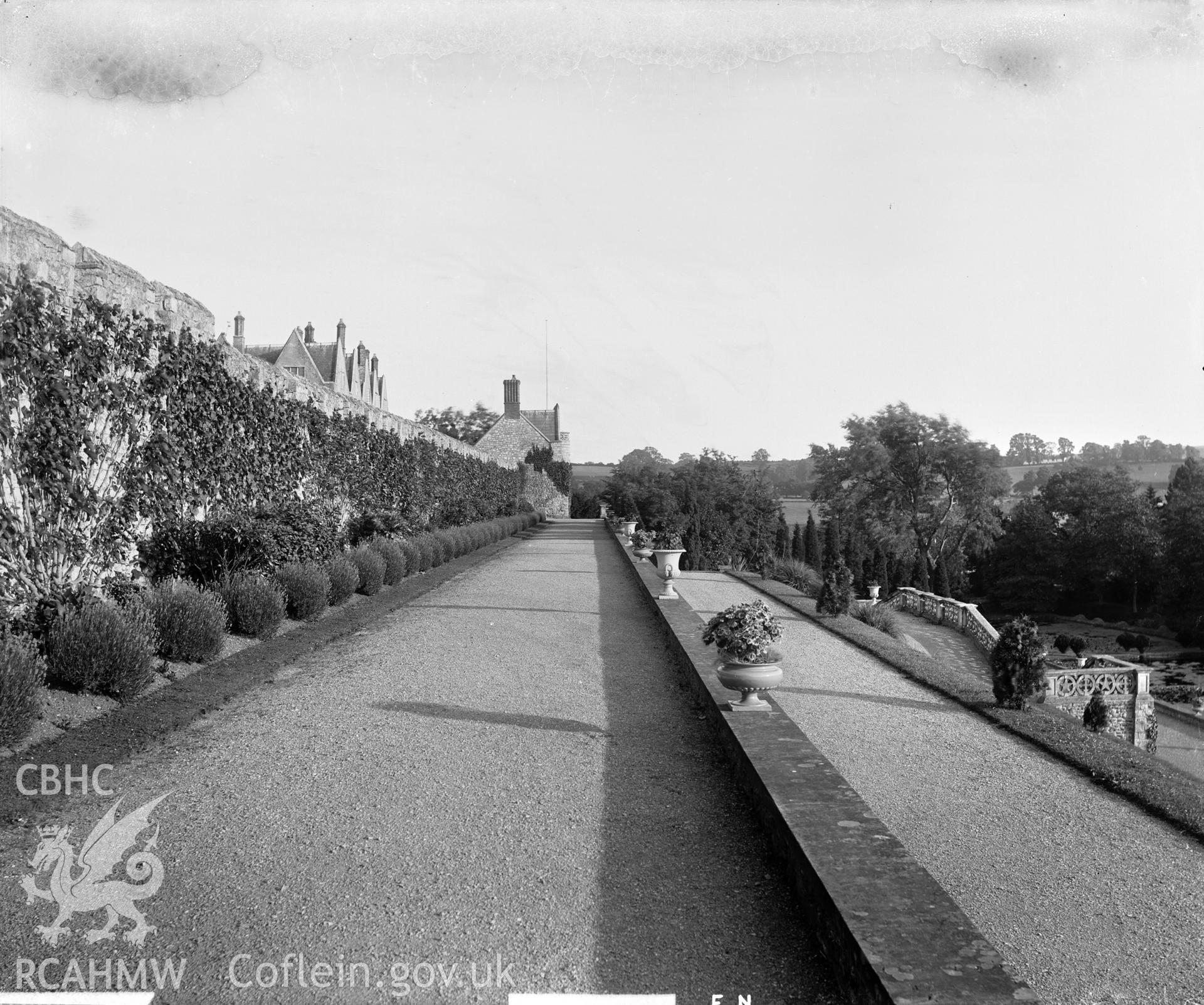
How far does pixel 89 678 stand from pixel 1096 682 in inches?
696

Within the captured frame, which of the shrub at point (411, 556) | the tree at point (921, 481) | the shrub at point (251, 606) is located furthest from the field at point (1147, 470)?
the shrub at point (251, 606)

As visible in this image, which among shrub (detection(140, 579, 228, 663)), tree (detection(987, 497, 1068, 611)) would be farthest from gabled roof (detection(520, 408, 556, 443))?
shrub (detection(140, 579, 228, 663))

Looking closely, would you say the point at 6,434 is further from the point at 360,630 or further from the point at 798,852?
the point at 798,852

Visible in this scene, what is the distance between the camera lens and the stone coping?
2699mm

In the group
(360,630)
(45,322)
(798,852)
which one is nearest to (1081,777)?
(798,852)

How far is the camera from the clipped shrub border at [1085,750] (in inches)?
220

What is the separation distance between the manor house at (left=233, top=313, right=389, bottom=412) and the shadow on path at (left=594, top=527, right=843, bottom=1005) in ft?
138

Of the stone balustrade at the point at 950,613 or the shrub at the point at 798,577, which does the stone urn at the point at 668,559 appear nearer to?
the shrub at the point at 798,577

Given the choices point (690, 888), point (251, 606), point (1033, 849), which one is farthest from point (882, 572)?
point (690, 888)

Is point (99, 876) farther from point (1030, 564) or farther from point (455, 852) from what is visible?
point (1030, 564)

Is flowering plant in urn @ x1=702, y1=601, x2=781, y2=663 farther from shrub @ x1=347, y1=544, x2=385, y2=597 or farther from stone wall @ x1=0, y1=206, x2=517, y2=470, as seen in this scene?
shrub @ x1=347, y1=544, x2=385, y2=597

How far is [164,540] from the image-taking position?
9.68m

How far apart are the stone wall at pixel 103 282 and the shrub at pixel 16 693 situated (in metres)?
3.57

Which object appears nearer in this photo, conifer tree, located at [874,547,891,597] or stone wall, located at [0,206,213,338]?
stone wall, located at [0,206,213,338]
